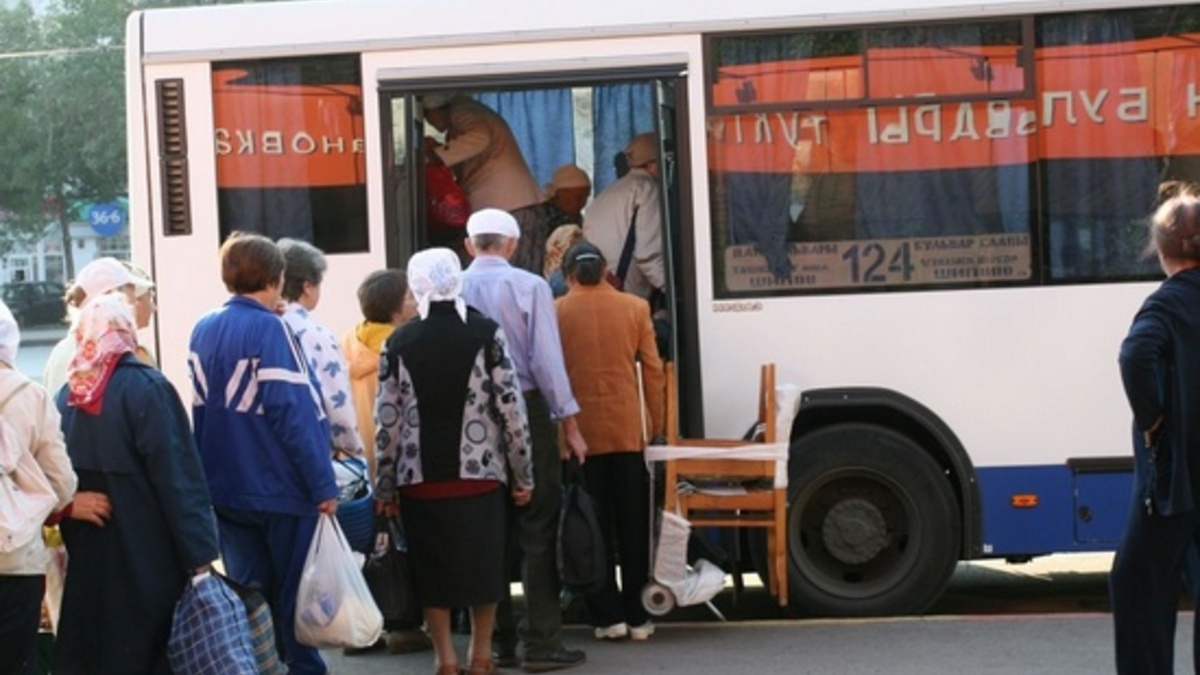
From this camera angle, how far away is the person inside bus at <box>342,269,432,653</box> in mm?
8523

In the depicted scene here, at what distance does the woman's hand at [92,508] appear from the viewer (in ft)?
20.3

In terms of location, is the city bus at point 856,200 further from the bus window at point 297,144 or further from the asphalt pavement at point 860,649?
the asphalt pavement at point 860,649

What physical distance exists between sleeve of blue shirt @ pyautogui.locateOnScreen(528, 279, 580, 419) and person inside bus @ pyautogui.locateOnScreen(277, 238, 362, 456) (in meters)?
0.80

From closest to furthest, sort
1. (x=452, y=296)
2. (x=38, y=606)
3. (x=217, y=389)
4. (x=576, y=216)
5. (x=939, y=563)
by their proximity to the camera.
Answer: (x=38, y=606) → (x=217, y=389) → (x=452, y=296) → (x=939, y=563) → (x=576, y=216)

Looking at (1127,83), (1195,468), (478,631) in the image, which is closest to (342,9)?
(478,631)

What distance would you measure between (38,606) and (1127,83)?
217 inches

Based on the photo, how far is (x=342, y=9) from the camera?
9.14m

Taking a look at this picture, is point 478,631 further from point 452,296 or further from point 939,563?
point 939,563

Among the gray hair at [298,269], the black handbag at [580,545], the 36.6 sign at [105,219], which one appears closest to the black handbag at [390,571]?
the black handbag at [580,545]

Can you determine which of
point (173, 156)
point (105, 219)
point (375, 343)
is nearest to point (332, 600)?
point (375, 343)

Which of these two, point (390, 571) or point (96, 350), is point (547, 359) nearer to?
point (390, 571)

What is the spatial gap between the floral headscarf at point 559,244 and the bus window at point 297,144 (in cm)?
89

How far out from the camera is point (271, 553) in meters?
7.20

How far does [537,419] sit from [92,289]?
1.99 m
